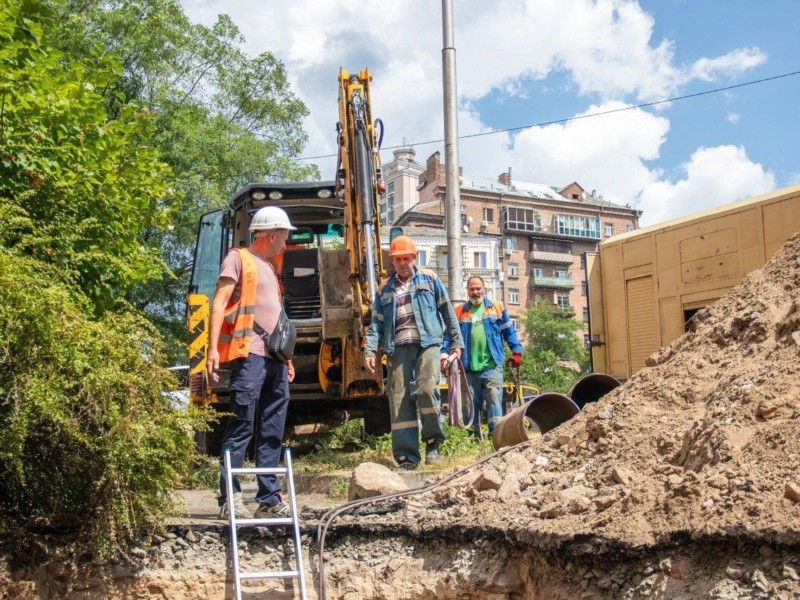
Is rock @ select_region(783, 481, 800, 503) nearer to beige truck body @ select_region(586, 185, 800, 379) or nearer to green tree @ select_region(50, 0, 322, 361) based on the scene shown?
beige truck body @ select_region(586, 185, 800, 379)

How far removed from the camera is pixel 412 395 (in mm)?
7391

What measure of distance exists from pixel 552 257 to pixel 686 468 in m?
70.3

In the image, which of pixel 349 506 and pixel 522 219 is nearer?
pixel 349 506

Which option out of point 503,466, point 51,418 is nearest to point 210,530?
point 51,418

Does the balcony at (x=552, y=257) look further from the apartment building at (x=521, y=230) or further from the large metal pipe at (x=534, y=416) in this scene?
the large metal pipe at (x=534, y=416)

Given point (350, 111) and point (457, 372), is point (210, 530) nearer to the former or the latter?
point (457, 372)

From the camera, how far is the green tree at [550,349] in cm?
5803

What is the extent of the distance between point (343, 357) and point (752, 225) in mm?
4546

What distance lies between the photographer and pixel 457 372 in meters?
7.68

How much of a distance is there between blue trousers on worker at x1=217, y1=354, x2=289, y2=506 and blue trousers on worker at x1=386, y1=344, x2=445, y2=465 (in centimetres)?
189

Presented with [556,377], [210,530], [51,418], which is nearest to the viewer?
[51,418]

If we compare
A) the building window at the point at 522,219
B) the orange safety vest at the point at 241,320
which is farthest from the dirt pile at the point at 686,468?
the building window at the point at 522,219

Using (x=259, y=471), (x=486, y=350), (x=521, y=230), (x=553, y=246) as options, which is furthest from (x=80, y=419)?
(x=553, y=246)

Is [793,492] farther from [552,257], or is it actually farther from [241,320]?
[552,257]
